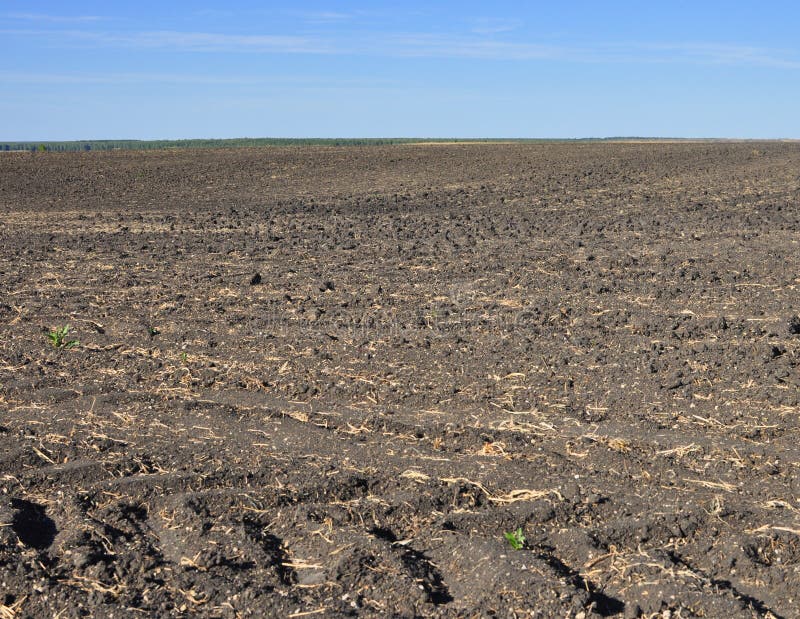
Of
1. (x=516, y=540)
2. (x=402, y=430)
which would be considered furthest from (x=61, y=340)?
(x=516, y=540)

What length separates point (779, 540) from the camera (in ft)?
14.4

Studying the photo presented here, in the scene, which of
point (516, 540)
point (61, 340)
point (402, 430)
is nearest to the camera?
point (516, 540)

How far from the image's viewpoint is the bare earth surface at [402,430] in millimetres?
4078

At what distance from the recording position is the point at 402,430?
→ 6055 millimetres

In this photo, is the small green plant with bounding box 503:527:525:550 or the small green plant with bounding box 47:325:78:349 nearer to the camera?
A: the small green plant with bounding box 503:527:525:550

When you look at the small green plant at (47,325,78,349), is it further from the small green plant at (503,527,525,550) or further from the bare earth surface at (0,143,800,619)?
the small green plant at (503,527,525,550)

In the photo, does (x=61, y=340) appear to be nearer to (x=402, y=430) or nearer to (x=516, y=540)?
(x=402, y=430)

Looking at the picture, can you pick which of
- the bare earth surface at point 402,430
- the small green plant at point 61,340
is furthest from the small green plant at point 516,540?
the small green plant at point 61,340

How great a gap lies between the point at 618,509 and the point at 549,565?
787 mm

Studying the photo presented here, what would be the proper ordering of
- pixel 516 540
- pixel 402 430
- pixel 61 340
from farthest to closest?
pixel 61 340
pixel 402 430
pixel 516 540

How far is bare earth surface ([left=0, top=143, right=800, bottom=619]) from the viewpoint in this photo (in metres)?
4.08

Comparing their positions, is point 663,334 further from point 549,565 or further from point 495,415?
point 549,565

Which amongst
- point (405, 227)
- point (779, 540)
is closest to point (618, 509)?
point (779, 540)

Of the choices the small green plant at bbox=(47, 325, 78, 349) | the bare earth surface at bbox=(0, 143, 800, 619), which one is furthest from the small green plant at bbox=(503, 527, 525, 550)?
the small green plant at bbox=(47, 325, 78, 349)
